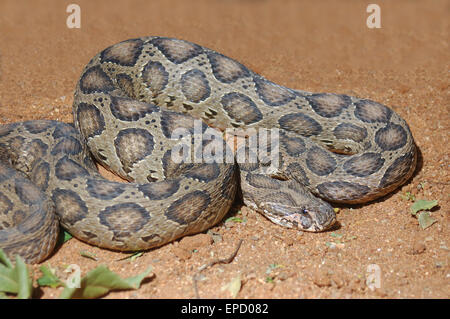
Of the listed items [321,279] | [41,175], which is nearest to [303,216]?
[321,279]

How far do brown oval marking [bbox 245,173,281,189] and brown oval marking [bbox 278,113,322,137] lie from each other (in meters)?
1.15

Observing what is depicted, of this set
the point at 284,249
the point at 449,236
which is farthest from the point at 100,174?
the point at 449,236

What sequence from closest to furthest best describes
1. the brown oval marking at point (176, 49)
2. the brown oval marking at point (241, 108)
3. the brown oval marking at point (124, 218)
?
the brown oval marking at point (124, 218) < the brown oval marking at point (241, 108) < the brown oval marking at point (176, 49)

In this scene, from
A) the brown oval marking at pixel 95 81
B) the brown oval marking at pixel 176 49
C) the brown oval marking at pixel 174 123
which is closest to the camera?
the brown oval marking at pixel 174 123

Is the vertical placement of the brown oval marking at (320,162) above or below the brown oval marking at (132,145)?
below

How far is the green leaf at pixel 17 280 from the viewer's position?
5.04 meters

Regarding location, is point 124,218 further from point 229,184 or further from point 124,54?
point 124,54

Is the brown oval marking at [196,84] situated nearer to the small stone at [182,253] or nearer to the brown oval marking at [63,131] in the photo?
the brown oval marking at [63,131]

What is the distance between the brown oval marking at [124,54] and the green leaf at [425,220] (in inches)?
208

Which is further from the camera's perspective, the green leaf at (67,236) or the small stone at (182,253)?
the green leaf at (67,236)

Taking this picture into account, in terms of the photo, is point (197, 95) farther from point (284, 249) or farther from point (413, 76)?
point (413, 76)

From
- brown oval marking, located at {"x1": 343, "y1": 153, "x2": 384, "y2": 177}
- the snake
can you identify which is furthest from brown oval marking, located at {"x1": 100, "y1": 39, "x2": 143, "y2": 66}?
brown oval marking, located at {"x1": 343, "y1": 153, "x2": 384, "y2": 177}

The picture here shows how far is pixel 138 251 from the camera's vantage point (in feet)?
20.6

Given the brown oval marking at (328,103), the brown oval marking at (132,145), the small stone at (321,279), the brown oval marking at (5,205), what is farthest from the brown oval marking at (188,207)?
the brown oval marking at (328,103)
